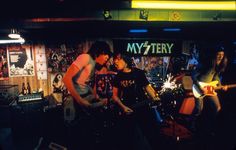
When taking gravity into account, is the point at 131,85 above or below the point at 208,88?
above

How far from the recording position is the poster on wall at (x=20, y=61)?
9117 millimetres

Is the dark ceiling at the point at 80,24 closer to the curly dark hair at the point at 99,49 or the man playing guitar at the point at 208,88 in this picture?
the curly dark hair at the point at 99,49

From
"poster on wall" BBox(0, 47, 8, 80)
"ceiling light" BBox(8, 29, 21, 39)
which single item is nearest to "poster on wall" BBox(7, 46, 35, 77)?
"poster on wall" BBox(0, 47, 8, 80)

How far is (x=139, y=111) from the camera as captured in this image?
24.2 feet

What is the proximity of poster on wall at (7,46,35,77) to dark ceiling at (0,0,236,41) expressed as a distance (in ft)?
2.00

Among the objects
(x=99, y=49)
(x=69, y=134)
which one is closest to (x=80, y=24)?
(x=99, y=49)

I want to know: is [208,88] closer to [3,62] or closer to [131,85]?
[131,85]

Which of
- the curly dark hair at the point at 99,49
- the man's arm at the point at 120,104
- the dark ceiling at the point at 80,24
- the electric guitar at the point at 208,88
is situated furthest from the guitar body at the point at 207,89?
the curly dark hair at the point at 99,49

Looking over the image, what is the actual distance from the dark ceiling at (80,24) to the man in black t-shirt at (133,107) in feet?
4.92

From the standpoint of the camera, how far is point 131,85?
7695 mm

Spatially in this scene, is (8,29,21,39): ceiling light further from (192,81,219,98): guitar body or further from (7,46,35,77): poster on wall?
(192,81,219,98): guitar body

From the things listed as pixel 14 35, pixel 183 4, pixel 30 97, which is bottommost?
pixel 30 97

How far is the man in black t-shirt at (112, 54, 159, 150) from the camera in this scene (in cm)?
677

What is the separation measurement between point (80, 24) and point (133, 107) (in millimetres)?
2941
